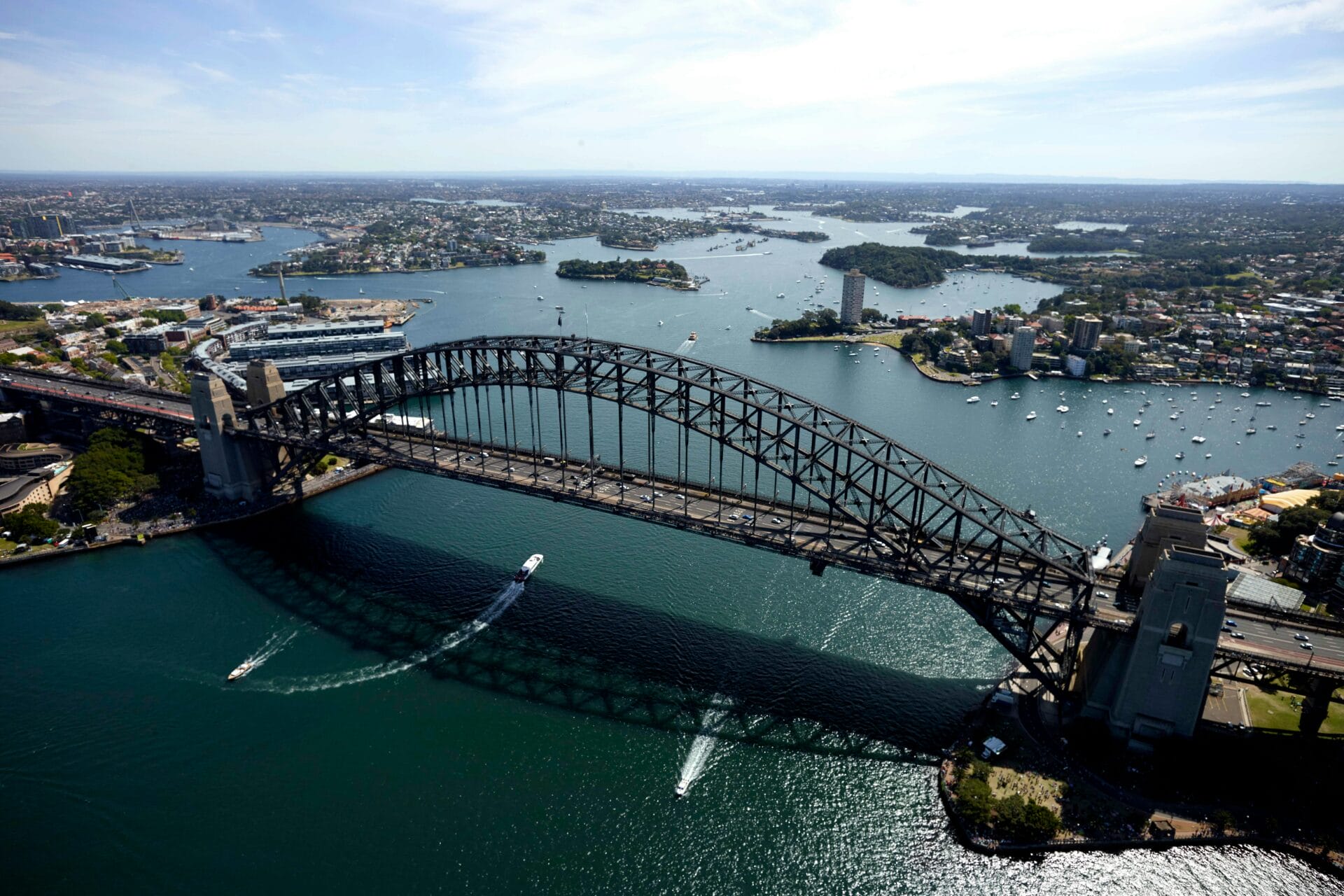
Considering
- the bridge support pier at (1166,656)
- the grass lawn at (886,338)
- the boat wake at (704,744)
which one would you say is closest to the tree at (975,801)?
the bridge support pier at (1166,656)

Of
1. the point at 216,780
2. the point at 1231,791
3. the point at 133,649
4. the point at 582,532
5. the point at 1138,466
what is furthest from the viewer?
the point at 1138,466

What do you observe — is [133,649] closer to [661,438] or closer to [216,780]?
[216,780]

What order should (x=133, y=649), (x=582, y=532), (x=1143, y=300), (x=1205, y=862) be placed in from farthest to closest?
(x=1143, y=300)
(x=582, y=532)
(x=133, y=649)
(x=1205, y=862)

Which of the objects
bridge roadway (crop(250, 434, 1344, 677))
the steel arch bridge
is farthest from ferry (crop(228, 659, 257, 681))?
bridge roadway (crop(250, 434, 1344, 677))

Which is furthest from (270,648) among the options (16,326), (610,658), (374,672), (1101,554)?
(16,326)

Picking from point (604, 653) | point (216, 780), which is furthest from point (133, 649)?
point (604, 653)

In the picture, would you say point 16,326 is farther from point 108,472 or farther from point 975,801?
point 975,801

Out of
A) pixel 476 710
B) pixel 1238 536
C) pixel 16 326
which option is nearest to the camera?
pixel 476 710
